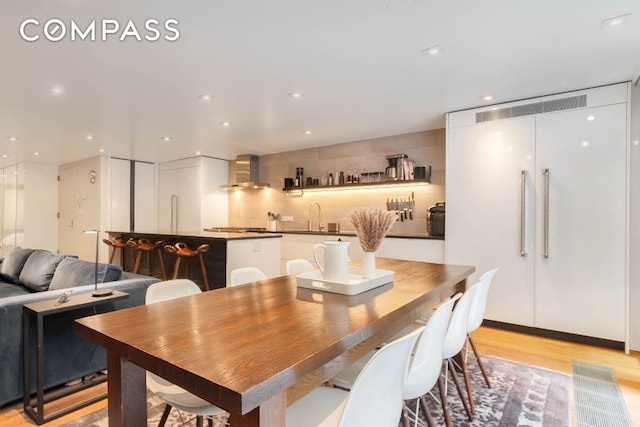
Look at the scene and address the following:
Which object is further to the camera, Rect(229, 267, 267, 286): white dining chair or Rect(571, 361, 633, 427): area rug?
Rect(229, 267, 267, 286): white dining chair

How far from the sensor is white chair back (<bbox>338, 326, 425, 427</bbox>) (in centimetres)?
88

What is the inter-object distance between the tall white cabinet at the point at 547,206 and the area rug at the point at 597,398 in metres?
0.71

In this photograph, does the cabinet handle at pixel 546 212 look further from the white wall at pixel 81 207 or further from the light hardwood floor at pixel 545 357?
the white wall at pixel 81 207

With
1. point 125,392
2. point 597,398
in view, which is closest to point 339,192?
point 597,398

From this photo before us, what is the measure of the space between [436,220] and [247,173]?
3.66 metres

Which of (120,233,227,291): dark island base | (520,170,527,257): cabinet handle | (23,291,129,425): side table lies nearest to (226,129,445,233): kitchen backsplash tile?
(520,170,527,257): cabinet handle

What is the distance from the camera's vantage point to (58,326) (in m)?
2.25

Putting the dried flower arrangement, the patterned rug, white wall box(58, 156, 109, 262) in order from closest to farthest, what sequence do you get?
the dried flower arrangement → the patterned rug → white wall box(58, 156, 109, 262)

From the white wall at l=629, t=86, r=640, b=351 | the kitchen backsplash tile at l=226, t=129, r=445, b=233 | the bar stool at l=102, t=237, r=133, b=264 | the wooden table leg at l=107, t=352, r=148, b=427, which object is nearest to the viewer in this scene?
the wooden table leg at l=107, t=352, r=148, b=427

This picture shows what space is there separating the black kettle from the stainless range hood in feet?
10.8

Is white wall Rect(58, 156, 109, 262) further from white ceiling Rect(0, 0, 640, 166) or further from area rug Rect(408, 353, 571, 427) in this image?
area rug Rect(408, 353, 571, 427)

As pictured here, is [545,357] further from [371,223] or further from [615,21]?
[615,21]

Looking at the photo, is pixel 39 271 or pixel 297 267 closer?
pixel 297 267

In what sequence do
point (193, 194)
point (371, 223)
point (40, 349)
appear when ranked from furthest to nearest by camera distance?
point (193, 194), point (40, 349), point (371, 223)
